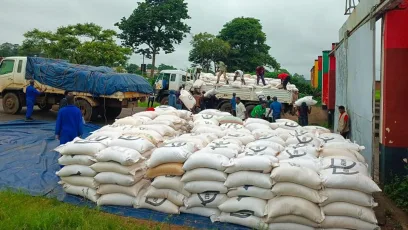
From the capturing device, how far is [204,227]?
4.02 meters

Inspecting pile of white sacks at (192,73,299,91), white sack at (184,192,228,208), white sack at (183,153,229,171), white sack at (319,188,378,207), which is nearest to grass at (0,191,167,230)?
white sack at (184,192,228,208)

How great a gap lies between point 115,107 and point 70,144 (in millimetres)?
7176

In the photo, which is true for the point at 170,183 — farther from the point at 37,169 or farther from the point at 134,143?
the point at 37,169

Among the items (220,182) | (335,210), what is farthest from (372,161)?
(220,182)

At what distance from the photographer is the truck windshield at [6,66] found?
39.2ft

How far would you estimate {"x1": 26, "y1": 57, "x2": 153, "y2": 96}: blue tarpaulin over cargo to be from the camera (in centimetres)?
1127

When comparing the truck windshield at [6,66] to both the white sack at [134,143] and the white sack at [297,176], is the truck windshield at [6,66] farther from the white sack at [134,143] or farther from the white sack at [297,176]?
the white sack at [297,176]

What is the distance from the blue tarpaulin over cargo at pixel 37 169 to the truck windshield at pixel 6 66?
2.82 meters

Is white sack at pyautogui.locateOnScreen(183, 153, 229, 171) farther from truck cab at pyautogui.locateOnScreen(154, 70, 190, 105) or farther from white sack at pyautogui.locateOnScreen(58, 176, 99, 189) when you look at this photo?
truck cab at pyautogui.locateOnScreen(154, 70, 190, 105)

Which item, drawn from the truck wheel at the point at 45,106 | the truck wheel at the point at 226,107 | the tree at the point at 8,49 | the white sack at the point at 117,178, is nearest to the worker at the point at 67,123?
the white sack at the point at 117,178

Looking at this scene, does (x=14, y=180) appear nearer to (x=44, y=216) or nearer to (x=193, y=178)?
(x=44, y=216)

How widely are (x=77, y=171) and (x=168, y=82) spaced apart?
11.8 meters

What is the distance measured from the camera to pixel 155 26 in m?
31.4

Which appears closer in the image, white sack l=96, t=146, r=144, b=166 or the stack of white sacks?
white sack l=96, t=146, r=144, b=166
